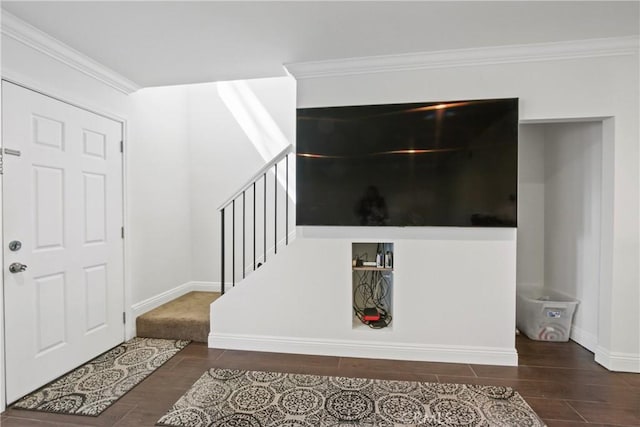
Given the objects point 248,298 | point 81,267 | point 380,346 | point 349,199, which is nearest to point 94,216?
point 81,267

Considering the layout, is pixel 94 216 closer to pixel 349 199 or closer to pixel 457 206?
pixel 349 199

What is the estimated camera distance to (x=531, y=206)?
354cm

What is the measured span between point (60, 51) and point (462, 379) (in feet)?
12.7

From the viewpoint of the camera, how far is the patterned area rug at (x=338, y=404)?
1942 millimetres

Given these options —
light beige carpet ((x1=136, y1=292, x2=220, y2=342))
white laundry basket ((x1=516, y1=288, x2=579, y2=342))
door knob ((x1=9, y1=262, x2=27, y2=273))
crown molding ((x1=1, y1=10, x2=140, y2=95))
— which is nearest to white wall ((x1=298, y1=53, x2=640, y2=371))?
white laundry basket ((x1=516, y1=288, x2=579, y2=342))

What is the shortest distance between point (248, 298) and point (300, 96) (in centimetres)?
188

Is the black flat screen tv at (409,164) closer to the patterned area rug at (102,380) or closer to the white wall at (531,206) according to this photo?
the white wall at (531,206)

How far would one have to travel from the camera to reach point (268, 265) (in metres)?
2.92

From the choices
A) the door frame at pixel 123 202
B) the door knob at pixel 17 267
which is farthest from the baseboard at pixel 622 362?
the door knob at pixel 17 267

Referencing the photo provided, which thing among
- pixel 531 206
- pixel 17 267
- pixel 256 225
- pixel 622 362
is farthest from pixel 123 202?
pixel 622 362

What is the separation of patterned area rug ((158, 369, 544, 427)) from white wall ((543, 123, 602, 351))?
1.40 meters

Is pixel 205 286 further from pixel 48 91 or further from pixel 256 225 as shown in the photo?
pixel 48 91

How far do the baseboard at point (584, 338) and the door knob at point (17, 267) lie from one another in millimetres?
4404

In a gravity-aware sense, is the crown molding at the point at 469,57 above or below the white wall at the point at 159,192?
above
